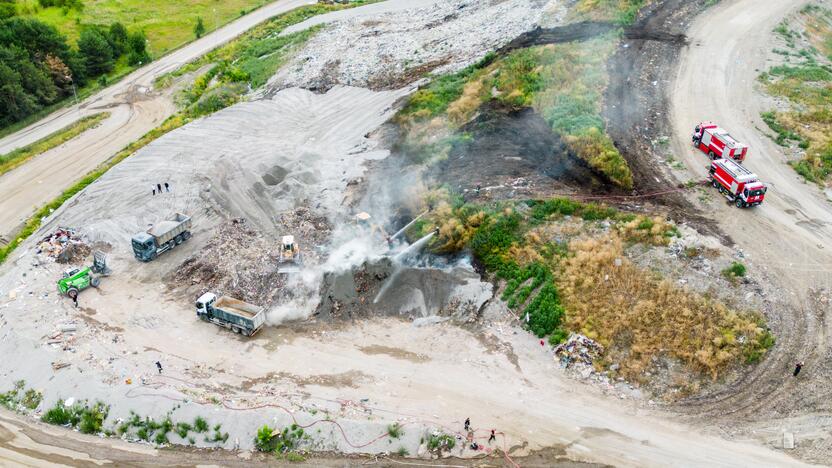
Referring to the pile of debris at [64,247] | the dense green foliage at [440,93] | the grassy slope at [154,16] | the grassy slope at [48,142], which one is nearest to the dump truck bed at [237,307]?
the pile of debris at [64,247]

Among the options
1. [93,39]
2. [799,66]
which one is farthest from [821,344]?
[93,39]

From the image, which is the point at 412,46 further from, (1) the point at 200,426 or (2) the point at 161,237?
(1) the point at 200,426

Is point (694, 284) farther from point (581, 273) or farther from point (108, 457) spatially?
point (108, 457)

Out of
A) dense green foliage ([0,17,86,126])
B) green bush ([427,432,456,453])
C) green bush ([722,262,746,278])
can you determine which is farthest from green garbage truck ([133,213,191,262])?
dense green foliage ([0,17,86,126])

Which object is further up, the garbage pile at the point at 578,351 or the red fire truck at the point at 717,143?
the red fire truck at the point at 717,143

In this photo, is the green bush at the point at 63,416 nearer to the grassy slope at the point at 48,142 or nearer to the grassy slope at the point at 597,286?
the grassy slope at the point at 597,286

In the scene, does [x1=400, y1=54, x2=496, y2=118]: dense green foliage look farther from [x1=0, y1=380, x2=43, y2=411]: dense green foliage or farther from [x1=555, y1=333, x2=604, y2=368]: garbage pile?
[x1=0, y1=380, x2=43, y2=411]: dense green foliage
